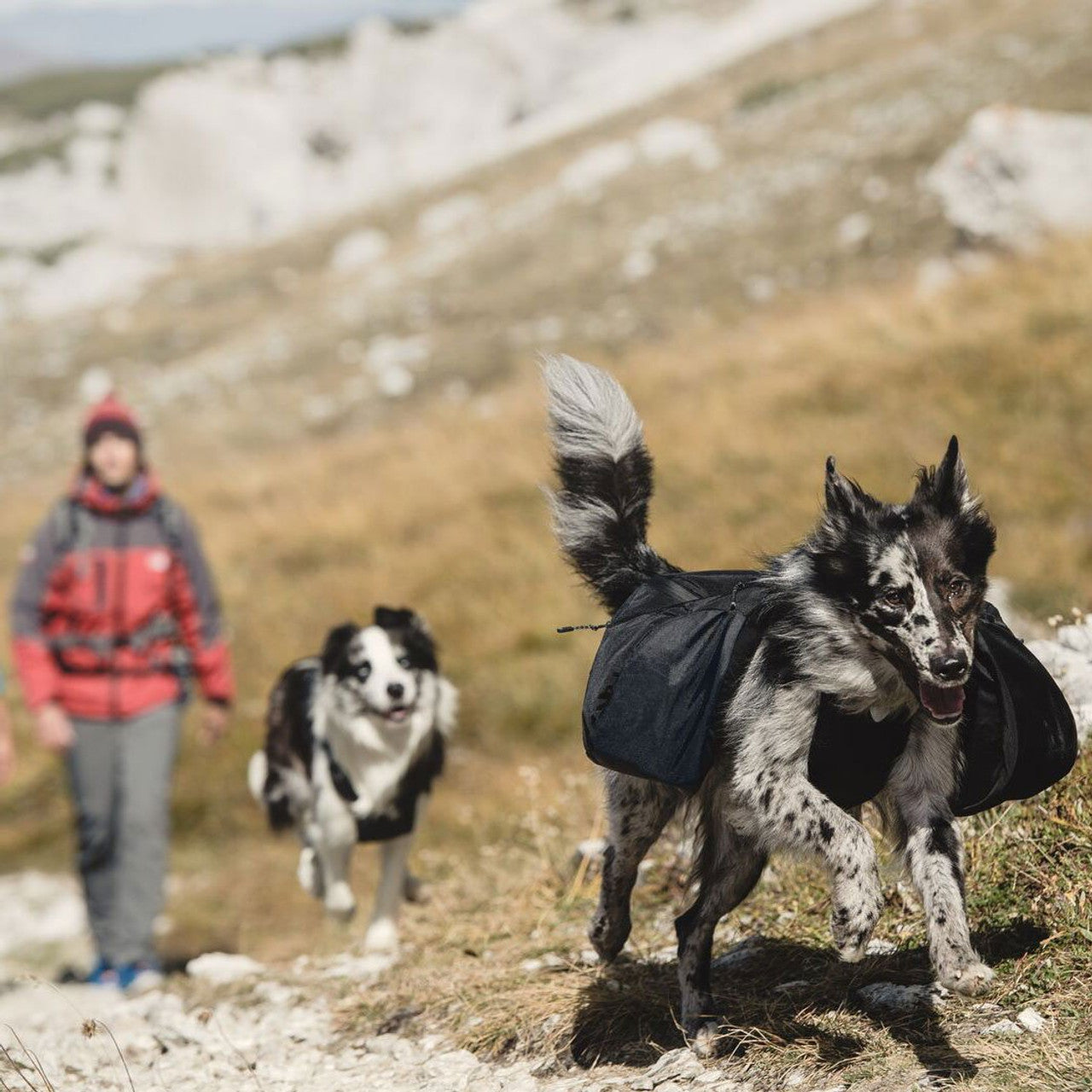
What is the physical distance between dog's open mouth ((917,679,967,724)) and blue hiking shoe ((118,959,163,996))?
467 centimetres

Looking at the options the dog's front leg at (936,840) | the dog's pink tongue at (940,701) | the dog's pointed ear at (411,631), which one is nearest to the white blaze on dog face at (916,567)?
the dog's pink tongue at (940,701)

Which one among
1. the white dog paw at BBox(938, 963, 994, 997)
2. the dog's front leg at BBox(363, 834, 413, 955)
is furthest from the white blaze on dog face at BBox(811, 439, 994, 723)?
the dog's front leg at BBox(363, 834, 413, 955)

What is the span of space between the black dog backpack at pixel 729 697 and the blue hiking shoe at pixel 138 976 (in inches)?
152

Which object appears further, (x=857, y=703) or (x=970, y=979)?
(x=857, y=703)

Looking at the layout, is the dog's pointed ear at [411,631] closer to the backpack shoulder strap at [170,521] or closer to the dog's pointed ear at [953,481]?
the backpack shoulder strap at [170,521]

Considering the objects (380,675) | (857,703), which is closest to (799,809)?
(857,703)

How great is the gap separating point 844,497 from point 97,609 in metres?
4.86

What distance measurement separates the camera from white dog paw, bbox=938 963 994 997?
10.6ft

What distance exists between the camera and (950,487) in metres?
3.45

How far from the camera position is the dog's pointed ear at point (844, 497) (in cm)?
344

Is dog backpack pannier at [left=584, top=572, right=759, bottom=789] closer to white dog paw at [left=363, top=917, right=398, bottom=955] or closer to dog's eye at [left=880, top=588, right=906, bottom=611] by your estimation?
dog's eye at [left=880, top=588, right=906, bottom=611]

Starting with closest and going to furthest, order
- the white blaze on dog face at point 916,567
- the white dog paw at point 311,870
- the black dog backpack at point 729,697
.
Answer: the white blaze on dog face at point 916,567 < the black dog backpack at point 729,697 < the white dog paw at point 311,870

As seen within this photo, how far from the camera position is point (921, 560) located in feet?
11.1

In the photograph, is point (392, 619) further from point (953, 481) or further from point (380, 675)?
point (953, 481)
